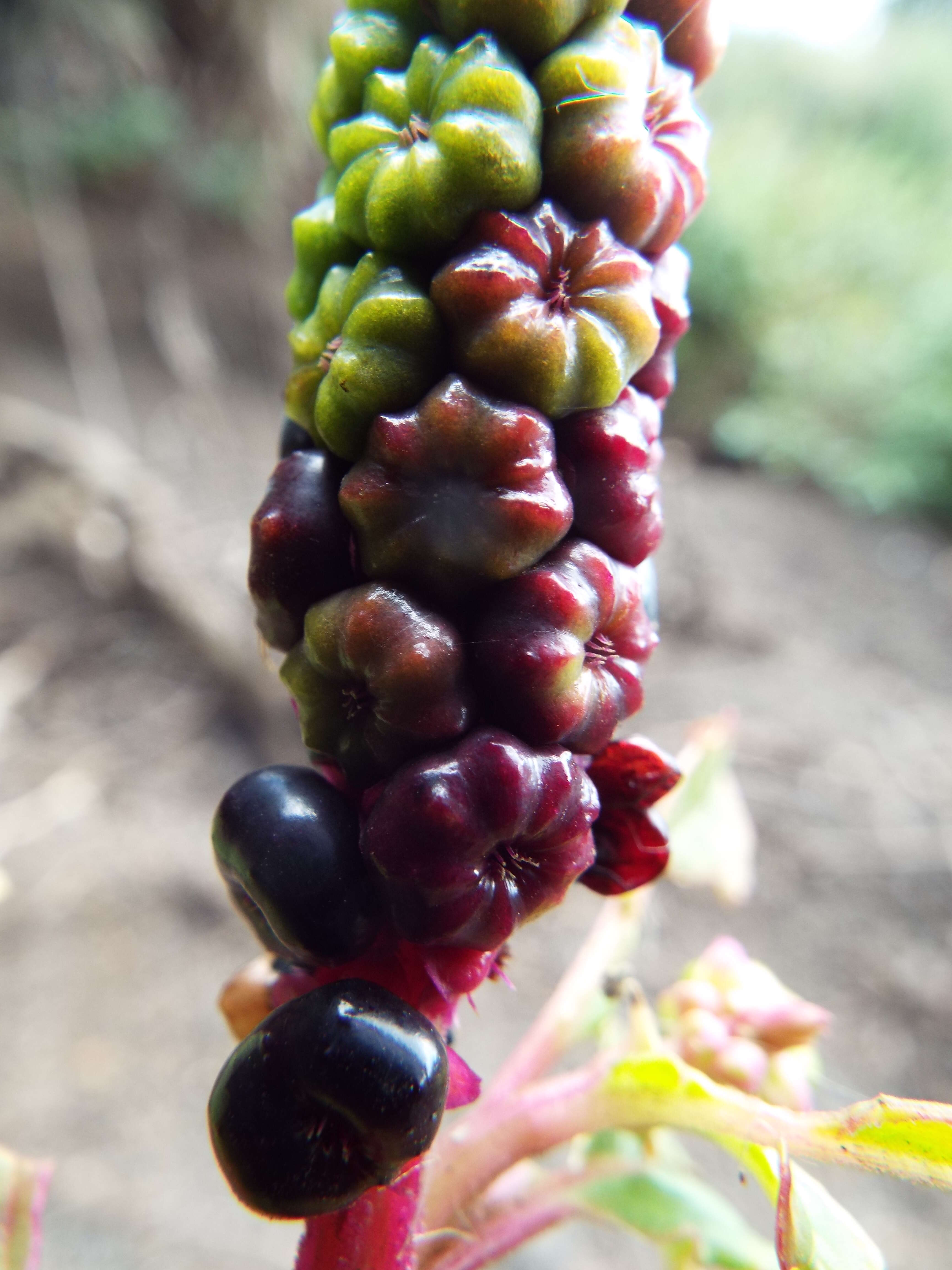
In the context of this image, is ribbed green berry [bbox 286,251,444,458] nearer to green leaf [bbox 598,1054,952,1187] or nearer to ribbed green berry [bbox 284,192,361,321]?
ribbed green berry [bbox 284,192,361,321]

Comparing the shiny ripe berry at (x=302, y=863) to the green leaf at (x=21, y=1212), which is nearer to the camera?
the shiny ripe berry at (x=302, y=863)

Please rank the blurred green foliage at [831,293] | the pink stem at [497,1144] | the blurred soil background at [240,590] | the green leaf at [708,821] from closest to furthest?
the pink stem at [497,1144] → the green leaf at [708,821] → the blurred soil background at [240,590] → the blurred green foliage at [831,293]

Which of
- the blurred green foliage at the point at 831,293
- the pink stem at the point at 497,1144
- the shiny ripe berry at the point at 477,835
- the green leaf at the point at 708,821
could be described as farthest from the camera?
the blurred green foliage at the point at 831,293

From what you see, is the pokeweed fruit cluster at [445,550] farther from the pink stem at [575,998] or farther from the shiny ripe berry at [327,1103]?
the pink stem at [575,998]

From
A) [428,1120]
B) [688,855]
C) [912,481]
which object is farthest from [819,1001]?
[912,481]

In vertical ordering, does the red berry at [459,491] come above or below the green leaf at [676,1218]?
above

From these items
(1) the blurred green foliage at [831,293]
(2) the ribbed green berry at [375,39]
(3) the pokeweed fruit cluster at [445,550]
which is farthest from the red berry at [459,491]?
(1) the blurred green foliage at [831,293]

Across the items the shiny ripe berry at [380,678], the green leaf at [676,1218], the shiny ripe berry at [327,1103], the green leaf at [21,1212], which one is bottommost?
the green leaf at [676,1218]
